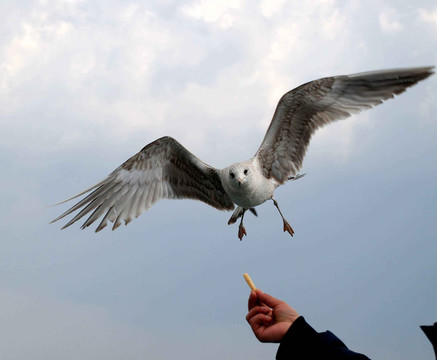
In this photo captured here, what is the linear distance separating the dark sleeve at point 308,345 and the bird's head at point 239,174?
4.33 m

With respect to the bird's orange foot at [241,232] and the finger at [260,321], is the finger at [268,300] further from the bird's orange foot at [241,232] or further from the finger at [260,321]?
the bird's orange foot at [241,232]

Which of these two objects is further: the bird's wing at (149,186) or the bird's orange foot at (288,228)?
the bird's wing at (149,186)

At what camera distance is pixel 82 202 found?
30.6 feet

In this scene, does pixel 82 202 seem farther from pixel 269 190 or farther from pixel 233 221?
pixel 269 190

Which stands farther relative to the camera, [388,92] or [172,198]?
[172,198]

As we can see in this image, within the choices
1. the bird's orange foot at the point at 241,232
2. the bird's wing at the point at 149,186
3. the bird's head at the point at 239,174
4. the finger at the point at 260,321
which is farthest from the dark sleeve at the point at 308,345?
the bird's wing at the point at 149,186

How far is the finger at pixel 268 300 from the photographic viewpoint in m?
3.59

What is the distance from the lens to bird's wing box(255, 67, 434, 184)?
8617 mm

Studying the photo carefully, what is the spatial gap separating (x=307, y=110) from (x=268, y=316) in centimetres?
574

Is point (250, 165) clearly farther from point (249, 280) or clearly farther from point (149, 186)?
point (249, 280)

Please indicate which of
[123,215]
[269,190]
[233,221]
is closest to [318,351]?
[269,190]

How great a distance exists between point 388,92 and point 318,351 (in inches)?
251

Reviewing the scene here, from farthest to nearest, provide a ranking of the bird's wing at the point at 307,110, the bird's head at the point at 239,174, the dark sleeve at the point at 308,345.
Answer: the bird's wing at the point at 307,110, the bird's head at the point at 239,174, the dark sleeve at the point at 308,345

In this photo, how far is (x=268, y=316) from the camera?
11.8 feet
